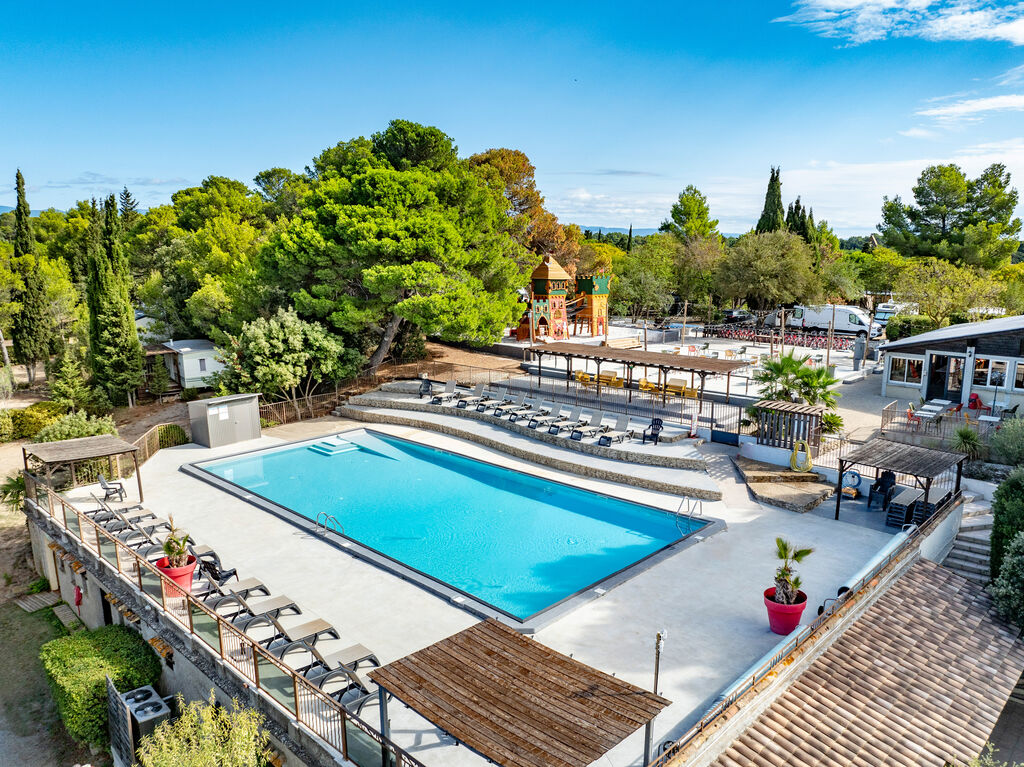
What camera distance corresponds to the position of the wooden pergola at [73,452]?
50.1 feet

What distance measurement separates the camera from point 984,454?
16.7 m

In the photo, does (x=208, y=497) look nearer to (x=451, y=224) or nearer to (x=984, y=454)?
(x=451, y=224)

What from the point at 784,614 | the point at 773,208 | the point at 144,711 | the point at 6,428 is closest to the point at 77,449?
the point at 144,711

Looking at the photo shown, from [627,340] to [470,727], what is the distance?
3327 cm

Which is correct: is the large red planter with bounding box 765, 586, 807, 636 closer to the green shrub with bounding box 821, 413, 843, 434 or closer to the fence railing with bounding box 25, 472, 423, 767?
the fence railing with bounding box 25, 472, 423, 767

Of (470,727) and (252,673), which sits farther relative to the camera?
(252,673)

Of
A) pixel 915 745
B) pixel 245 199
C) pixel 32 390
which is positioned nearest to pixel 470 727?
pixel 915 745

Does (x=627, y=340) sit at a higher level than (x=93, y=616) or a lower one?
higher

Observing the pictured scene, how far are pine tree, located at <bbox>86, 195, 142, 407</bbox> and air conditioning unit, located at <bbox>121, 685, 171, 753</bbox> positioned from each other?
21889mm

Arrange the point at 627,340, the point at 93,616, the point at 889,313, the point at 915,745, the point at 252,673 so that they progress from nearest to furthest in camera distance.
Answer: the point at 915,745 < the point at 252,673 < the point at 93,616 < the point at 627,340 < the point at 889,313

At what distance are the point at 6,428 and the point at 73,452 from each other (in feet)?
43.4

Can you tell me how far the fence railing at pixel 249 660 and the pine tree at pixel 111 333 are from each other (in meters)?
17.1

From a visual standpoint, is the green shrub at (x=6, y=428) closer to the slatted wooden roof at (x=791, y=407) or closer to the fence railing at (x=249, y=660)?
the fence railing at (x=249, y=660)

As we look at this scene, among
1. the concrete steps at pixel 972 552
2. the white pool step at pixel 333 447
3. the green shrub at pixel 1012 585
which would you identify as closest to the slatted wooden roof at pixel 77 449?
the white pool step at pixel 333 447
